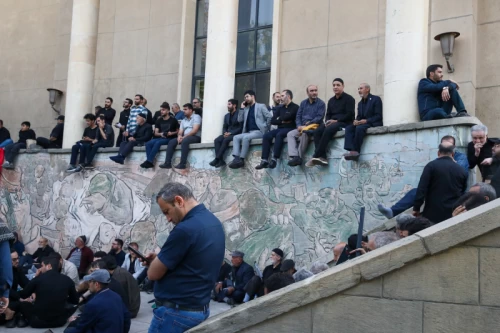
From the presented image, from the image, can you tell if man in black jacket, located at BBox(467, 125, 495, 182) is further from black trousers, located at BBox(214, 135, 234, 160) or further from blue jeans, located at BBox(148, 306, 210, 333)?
blue jeans, located at BBox(148, 306, 210, 333)

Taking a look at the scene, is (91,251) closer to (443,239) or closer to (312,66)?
(312,66)

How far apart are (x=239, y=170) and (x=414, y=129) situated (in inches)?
156

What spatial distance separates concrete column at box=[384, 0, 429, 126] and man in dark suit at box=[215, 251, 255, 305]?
3.78 metres

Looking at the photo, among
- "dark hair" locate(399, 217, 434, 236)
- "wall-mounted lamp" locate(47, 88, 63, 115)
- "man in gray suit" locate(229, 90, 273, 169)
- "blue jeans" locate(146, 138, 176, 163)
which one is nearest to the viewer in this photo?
"dark hair" locate(399, 217, 434, 236)

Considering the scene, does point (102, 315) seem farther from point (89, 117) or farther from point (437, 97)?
point (89, 117)

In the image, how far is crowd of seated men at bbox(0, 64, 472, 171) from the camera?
33.3 ft

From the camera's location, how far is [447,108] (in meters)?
9.92

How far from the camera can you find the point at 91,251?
1431cm

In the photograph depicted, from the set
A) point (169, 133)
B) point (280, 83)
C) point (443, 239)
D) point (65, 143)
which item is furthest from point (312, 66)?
point (443, 239)

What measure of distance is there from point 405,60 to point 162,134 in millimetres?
6005

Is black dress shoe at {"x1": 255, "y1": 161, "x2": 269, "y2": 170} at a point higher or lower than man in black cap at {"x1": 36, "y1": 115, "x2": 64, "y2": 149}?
lower

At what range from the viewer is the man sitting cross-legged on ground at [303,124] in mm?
11070

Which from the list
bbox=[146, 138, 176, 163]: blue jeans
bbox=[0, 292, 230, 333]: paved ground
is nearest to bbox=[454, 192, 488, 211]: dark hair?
bbox=[0, 292, 230, 333]: paved ground

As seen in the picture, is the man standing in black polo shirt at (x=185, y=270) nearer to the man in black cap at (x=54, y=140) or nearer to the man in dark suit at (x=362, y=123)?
the man in dark suit at (x=362, y=123)
